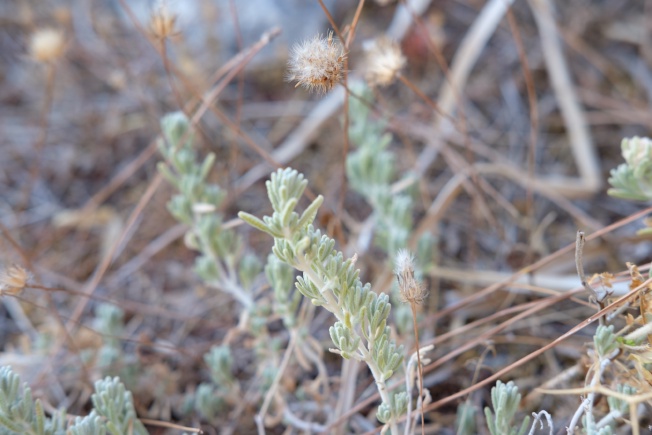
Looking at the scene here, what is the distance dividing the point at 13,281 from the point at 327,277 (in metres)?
0.85

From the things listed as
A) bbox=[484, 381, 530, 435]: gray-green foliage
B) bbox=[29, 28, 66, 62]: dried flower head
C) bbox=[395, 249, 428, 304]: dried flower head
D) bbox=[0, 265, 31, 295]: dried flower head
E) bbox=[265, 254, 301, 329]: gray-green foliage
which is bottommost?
bbox=[484, 381, 530, 435]: gray-green foliage

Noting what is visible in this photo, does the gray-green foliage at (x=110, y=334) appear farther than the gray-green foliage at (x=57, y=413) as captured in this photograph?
Yes

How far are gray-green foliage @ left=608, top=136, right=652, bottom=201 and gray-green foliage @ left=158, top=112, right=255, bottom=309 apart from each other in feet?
3.26

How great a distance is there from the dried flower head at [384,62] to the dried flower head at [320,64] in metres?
0.38

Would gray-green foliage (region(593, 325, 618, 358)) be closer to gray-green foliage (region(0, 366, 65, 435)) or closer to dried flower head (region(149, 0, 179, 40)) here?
gray-green foliage (region(0, 366, 65, 435))

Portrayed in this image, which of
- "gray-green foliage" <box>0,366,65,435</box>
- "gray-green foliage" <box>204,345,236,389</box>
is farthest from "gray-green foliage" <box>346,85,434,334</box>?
"gray-green foliage" <box>0,366,65,435</box>

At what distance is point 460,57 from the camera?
9.34 ft

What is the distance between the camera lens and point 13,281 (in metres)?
1.53

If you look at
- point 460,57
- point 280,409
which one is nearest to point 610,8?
point 460,57

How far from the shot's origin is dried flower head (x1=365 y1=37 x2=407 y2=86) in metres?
1.78

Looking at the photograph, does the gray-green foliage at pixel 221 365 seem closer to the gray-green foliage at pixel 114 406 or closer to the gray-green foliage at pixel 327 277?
the gray-green foliage at pixel 114 406

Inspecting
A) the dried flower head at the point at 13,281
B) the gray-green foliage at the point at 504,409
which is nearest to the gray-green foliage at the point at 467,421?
the gray-green foliage at the point at 504,409

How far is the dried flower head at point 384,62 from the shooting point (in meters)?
1.78

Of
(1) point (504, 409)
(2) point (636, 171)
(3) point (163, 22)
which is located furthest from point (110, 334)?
(2) point (636, 171)
